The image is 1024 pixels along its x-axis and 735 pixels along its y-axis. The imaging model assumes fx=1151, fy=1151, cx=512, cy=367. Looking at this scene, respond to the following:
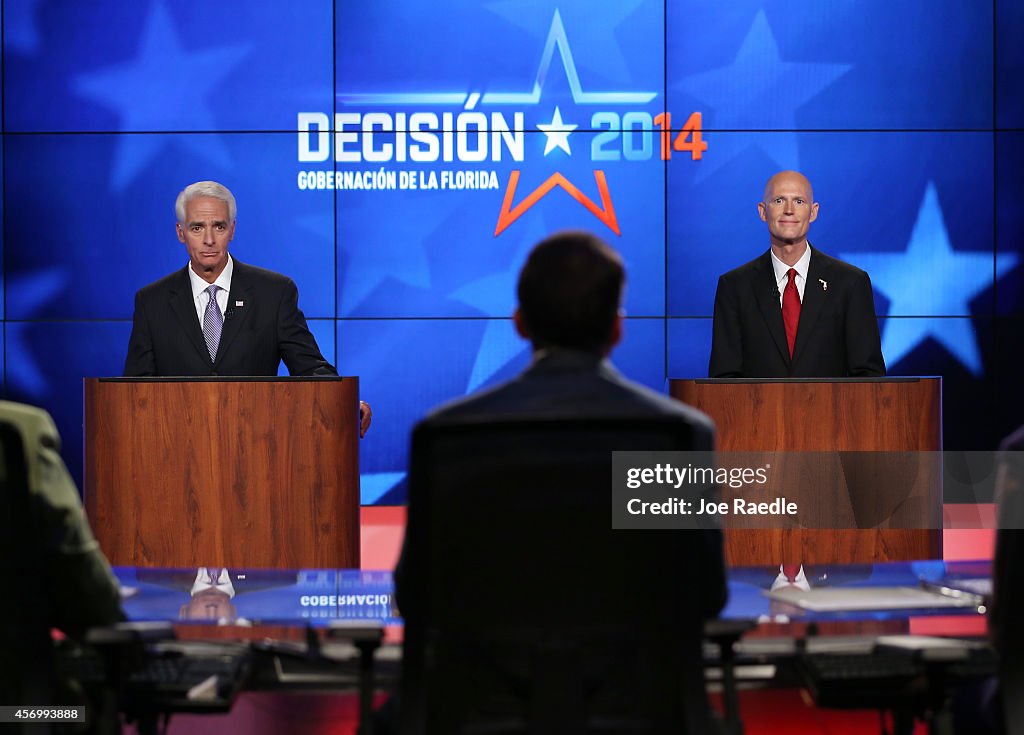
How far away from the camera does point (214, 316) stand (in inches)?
161

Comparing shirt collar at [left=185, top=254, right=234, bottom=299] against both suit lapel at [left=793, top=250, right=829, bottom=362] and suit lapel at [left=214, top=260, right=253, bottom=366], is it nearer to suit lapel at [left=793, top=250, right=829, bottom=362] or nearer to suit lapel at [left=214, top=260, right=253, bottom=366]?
suit lapel at [left=214, top=260, right=253, bottom=366]

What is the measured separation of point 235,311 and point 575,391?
2696mm

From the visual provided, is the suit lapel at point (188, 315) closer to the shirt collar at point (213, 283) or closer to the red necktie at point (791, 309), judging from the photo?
the shirt collar at point (213, 283)

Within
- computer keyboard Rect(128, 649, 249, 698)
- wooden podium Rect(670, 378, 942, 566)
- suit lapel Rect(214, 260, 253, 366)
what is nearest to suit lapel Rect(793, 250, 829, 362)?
wooden podium Rect(670, 378, 942, 566)

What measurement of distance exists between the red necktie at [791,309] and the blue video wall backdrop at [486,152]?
1935mm

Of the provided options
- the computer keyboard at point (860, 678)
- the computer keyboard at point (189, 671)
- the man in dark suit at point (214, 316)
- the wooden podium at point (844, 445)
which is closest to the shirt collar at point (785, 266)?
the wooden podium at point (844, 445)

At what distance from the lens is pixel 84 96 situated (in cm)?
622

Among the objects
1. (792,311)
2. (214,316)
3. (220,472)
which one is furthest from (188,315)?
(792,311)

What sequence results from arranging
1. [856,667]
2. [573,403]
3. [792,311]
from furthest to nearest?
[792,311] < [856,667] < [573,403]

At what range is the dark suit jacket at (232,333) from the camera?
13.0ft

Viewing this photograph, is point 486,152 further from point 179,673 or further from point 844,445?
point 179,673

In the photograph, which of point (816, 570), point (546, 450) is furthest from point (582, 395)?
point (816, 570)

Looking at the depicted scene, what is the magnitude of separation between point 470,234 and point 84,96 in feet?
7.26

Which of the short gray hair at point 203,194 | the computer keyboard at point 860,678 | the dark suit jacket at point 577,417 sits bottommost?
the computer keyboard at point 860,678
